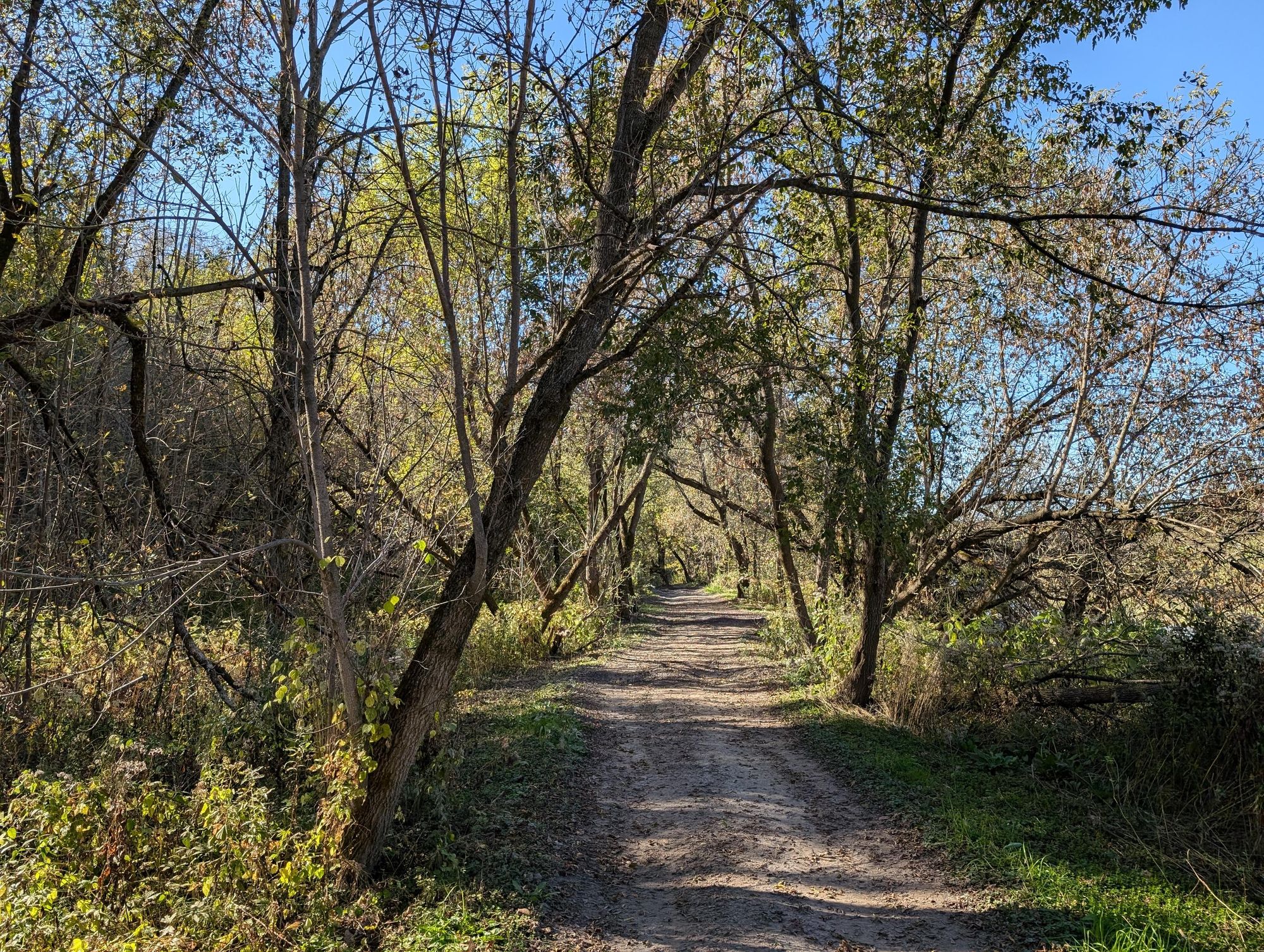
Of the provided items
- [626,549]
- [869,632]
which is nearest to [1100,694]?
[869,632]

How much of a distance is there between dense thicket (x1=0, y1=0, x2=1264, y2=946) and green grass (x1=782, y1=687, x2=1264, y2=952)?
0.93m

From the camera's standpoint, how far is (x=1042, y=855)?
5703 mm

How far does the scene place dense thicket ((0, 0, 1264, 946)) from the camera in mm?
5242

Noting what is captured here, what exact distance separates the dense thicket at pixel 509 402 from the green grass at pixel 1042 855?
0.93 meters

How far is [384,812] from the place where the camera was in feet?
17.8

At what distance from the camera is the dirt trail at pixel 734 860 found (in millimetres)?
4895

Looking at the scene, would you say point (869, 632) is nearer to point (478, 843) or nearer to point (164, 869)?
point (478, 843)

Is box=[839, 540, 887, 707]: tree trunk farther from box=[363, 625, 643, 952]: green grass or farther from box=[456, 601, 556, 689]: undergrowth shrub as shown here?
box=[456, 601, 556, 689]: undergrowth shrub

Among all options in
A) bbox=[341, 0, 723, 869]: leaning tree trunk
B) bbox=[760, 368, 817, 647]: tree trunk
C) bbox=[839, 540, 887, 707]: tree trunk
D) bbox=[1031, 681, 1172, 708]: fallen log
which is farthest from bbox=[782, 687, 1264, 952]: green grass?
bbox=[341, 0, 723, 869]: leaning tree trunk

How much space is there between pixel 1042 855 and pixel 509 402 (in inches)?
198

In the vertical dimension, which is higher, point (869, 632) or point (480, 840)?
point (869, 632)

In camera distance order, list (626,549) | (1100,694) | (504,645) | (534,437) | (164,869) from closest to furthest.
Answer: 1. (164,869)
2. (534,437)
3. (1100,694)
4. (504,645)
5. (626,549)

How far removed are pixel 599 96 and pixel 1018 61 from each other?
498 centimetres

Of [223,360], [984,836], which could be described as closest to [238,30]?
[223,360]
